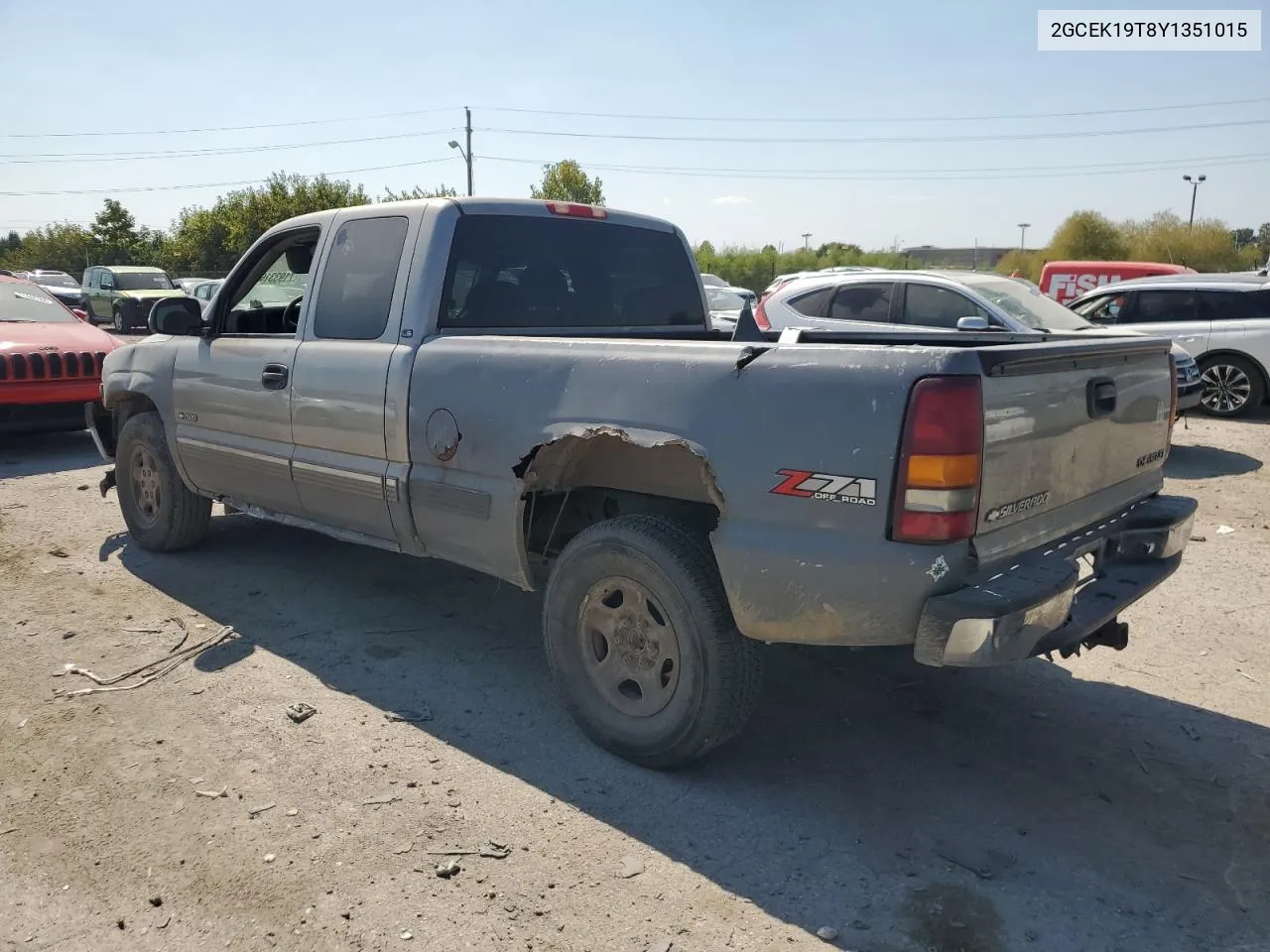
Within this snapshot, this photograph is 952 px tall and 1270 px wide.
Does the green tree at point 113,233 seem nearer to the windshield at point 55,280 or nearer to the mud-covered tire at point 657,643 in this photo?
the windshield at point 55,280

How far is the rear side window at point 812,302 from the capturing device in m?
10.3

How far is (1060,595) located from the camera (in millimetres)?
2838

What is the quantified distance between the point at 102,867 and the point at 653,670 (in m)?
1.83

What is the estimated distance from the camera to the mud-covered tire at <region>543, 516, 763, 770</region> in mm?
3160

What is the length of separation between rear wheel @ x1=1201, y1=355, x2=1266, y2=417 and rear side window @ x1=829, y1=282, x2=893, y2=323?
14.1ft

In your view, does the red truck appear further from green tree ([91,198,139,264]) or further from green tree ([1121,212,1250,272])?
green tree ([91,198,139,264])

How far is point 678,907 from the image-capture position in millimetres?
2689

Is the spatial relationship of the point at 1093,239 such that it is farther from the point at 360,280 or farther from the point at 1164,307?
the point at 360,280

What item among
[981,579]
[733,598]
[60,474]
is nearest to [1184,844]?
[981,579]

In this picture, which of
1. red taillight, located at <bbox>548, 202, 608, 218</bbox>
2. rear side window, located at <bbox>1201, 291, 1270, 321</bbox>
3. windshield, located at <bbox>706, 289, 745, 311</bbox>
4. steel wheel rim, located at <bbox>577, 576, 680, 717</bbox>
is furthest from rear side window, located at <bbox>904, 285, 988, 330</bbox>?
windshield, located at <bbox>706, 289, 745, 311</bbox>

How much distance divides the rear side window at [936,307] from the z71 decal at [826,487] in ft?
23.3

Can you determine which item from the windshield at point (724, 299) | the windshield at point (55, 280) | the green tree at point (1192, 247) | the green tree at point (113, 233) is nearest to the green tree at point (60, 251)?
the green tree at point (113, 233)

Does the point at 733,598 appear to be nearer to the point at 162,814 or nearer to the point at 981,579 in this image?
the point at 981,579

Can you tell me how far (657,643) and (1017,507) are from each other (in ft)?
4.24
